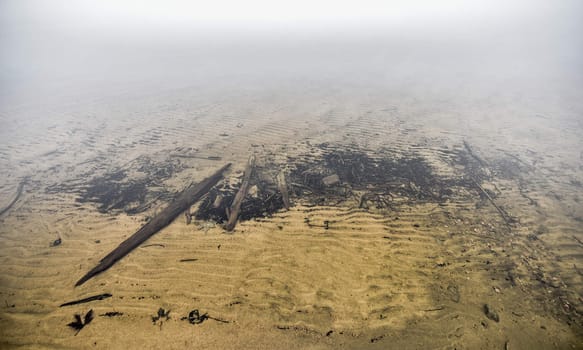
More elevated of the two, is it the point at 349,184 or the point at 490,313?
the point at 349,184

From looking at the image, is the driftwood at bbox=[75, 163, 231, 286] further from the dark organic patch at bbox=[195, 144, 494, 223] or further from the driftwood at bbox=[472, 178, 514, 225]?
the driftwood at bbox=[472, 178, 514, 225]

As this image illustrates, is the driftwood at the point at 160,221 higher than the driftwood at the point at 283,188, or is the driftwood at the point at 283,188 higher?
the driftwood at the point at 160,221

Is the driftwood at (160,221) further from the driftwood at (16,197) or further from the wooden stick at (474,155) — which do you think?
the wooden stick at (474,155)

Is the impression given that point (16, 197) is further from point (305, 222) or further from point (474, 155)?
point (474, 155)

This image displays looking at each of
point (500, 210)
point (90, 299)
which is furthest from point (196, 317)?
point (500, 210)

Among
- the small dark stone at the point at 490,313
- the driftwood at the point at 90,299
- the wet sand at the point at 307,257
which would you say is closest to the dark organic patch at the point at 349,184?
the wet sand at the point at 307,257

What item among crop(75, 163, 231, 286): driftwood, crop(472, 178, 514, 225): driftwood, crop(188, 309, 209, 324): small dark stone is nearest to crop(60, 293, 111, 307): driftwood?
crop(75, 163, 231, 286): driftwood
